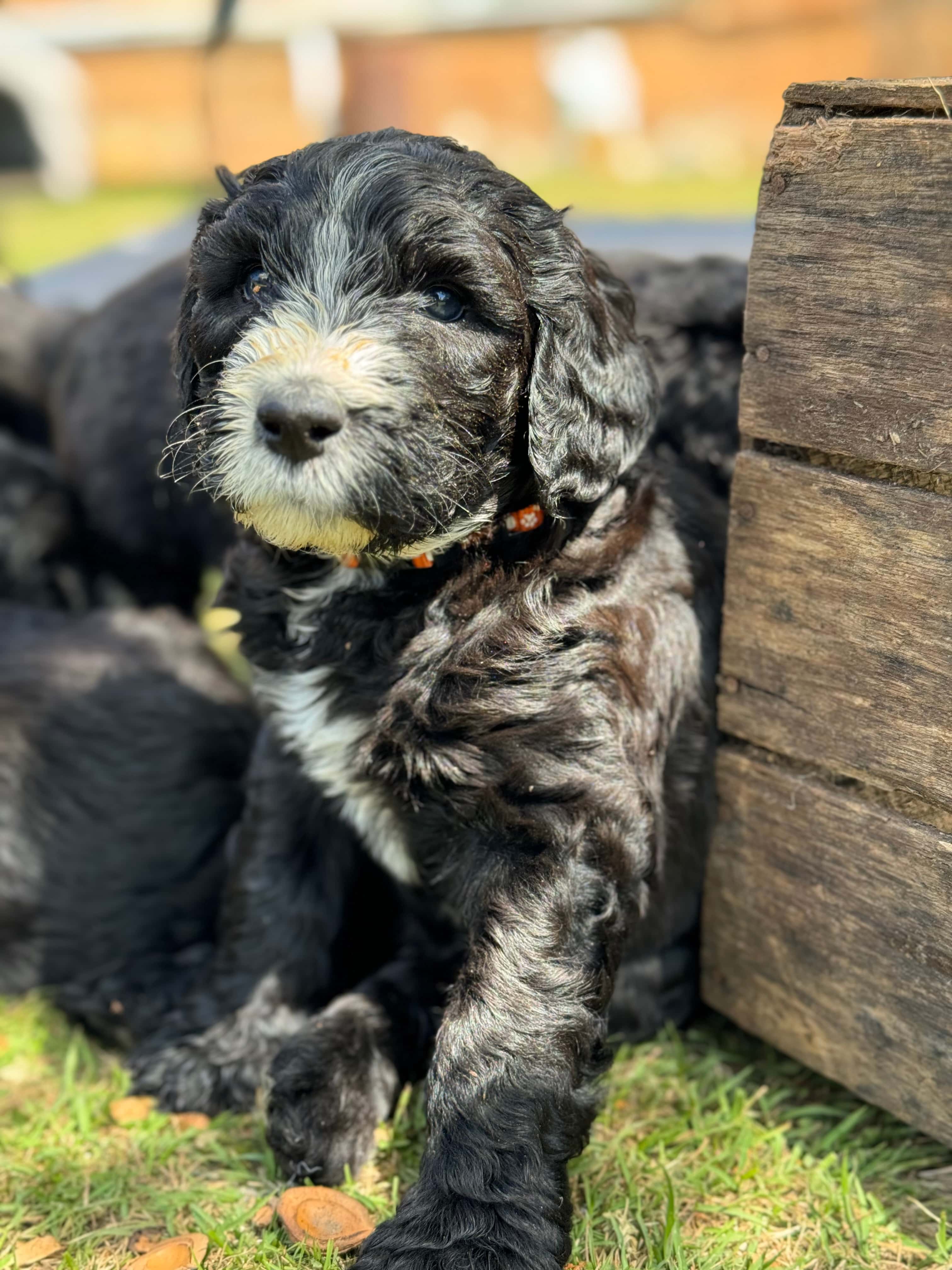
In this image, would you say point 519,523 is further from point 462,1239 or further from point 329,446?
point 462,1239

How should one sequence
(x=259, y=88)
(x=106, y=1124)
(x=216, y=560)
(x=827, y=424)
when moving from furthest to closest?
1. (x=259, y=88)
2. (x=216, y=560)
3. (x=106, y=1124)
4. (x=827, y=424)

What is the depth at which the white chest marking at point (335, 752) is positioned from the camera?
268 centimetres

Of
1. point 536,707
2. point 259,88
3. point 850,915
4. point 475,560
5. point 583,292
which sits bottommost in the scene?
point 850,915

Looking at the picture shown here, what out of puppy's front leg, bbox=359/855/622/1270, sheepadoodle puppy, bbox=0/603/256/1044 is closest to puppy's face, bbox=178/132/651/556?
puppy's front leg, bbox=359/855/622/1270

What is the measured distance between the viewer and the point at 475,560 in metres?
2.64

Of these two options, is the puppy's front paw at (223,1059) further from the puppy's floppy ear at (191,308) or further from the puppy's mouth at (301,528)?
the puppy's floppy ear at (191,308)

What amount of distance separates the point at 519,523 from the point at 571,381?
1.00 ft

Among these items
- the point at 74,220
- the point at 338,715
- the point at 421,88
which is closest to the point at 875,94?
the point at 338,715

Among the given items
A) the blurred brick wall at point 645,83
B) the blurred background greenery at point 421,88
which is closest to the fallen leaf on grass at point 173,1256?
the blurred background greenery at point 421,88

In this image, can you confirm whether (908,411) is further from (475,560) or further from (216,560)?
(216,560)

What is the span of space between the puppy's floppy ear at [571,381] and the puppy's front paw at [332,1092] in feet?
4.10

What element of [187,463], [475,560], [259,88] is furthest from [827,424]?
[259,88]

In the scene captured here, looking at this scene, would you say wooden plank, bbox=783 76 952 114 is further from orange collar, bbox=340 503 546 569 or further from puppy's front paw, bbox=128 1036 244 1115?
puppy's front paw, bbox=128 1036 244 1115

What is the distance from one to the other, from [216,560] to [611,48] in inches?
860
